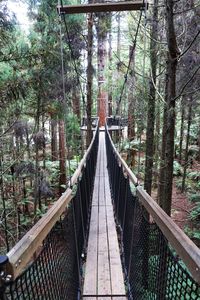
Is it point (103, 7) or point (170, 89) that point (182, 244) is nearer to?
point (170, 89)

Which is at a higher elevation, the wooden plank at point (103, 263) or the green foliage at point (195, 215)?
the wooden plank at point (103, 263)

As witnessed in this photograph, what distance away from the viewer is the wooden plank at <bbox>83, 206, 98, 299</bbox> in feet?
7.04

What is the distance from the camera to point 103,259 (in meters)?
2.57

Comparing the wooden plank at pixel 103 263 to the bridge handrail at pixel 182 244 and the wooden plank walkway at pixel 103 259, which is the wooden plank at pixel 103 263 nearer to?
the wooden plank walkway at pixel 103 259

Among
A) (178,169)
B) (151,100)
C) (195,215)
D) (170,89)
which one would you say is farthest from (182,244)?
(178,169)

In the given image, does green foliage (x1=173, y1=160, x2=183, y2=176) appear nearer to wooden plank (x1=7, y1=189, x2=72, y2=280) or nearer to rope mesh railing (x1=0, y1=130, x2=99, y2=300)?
rope mesh railing (x1=0, y1=130, x2=99, y2=300)

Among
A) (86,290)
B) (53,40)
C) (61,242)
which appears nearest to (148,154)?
(53,40)

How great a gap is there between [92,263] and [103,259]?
0.36ft

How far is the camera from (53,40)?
5.39 meters

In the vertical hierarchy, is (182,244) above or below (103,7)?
below

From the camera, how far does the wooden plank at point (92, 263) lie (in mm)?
2145

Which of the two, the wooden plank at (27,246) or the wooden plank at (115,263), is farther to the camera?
the wooden plank at (115,263)

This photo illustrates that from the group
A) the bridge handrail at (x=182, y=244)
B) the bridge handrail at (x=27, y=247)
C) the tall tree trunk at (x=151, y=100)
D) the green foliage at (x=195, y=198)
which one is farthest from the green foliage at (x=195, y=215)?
the bridge handrail at (x=27, y=247)

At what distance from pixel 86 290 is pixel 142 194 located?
0.84 meters
